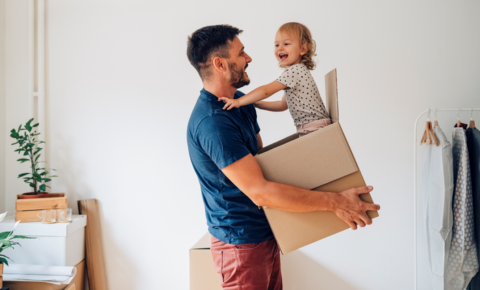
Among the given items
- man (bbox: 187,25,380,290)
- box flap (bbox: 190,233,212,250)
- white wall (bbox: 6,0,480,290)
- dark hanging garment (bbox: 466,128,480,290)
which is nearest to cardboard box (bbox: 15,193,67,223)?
white wall (bbox: 6,0,480,290)

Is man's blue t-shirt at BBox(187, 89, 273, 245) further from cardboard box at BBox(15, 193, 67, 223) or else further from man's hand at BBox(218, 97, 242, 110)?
cardboard box at BBox(15, 193, 67, 223)

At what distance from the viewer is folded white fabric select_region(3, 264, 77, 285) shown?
1.69m

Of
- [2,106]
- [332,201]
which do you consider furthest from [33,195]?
[332,201]

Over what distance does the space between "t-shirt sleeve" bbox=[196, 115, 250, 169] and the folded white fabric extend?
1.20 m

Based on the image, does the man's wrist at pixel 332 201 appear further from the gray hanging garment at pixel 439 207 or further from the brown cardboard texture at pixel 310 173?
the gray hanging garment at pixel 439 207

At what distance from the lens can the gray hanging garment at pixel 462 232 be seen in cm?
172

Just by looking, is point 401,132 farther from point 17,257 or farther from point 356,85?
point 17,257

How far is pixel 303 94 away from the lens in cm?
128

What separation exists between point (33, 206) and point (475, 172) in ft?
8.21

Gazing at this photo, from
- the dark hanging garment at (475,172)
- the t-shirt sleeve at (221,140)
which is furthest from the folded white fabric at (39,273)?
the dark hanging garment at (475,172)

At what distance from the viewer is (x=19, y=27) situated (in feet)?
7.17

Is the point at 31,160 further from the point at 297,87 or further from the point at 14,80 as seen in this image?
the point at 297,87

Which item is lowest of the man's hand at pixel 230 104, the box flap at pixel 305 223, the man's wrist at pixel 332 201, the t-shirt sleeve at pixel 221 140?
the box flap at pixel 305 223

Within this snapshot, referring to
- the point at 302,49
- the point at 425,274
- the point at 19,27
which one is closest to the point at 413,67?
the point at 302,49
